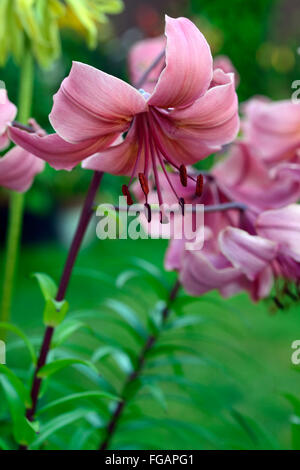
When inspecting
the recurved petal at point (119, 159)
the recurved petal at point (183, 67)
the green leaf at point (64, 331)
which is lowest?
the green leaf at point (64, 331)

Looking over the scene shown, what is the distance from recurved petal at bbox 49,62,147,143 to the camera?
0.89ft

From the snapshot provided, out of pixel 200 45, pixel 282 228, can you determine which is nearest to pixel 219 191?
pixel 282 228

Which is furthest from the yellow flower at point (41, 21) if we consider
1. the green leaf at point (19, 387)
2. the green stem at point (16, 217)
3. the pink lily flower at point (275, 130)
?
the green leaf at point (19, 387)

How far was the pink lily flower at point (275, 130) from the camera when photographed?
0.46 meters

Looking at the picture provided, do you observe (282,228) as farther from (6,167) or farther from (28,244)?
(28,244)

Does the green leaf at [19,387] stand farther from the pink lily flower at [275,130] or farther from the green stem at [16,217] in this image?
the pink lily flower at [275,130]

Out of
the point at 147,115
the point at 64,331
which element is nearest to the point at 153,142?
the point at 147,115

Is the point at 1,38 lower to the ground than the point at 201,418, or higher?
higher

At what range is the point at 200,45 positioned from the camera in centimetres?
28

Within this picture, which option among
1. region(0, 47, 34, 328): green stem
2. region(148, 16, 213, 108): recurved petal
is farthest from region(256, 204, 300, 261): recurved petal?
region(0, 47, 34, 328): green stem

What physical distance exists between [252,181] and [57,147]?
213 millimetres

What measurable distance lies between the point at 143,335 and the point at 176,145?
0.21m

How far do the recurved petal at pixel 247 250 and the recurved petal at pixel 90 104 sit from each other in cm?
11

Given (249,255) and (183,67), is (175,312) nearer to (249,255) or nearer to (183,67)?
(249,255)
